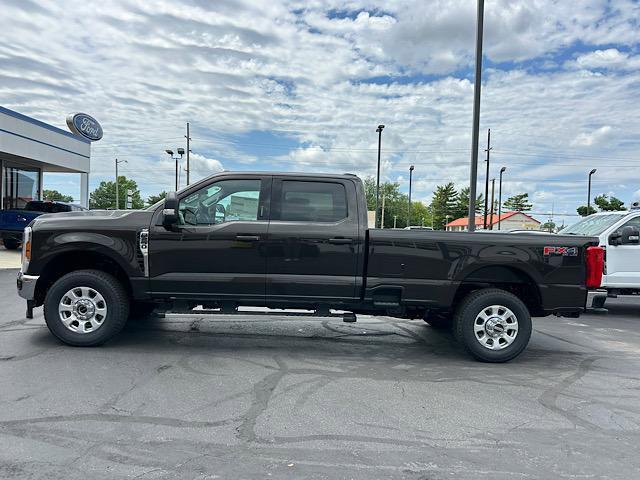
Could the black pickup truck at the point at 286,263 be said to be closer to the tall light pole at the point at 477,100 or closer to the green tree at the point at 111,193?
the tall light pole at the point at 477,100

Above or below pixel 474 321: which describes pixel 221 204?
above

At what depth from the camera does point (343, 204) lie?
599 centimetres

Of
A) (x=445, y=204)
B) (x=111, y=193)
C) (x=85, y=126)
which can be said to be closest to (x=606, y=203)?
(x=445, y=204)

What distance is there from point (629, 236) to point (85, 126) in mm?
25717

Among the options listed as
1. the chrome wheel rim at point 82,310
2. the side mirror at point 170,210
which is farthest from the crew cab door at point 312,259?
the chrome wheel rim at point 82,310

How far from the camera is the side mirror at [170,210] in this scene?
5613 millimetres

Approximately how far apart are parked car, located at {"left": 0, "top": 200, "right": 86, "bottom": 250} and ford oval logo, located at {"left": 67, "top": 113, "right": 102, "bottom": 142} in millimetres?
8013

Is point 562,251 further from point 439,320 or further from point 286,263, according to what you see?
point 286,263

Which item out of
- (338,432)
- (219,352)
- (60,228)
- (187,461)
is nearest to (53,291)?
(60,228)

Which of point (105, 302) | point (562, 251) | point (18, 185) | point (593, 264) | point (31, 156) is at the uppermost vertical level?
point (31, 156)

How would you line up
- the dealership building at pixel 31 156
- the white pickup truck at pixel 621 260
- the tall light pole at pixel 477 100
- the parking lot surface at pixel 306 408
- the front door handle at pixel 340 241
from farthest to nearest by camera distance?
1. the dealership building at pixel 31 156
2. the tall light pole at pixel 477 100
3. the white pickup truck at pixel 621 260
4. the front door handle at pixel 340 241
5. the parking lot surface at pixel 306 408

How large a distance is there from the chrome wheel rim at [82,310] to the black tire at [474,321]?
422 centimetres

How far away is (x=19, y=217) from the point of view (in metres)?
18.0

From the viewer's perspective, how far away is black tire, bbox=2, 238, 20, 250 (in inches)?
758
